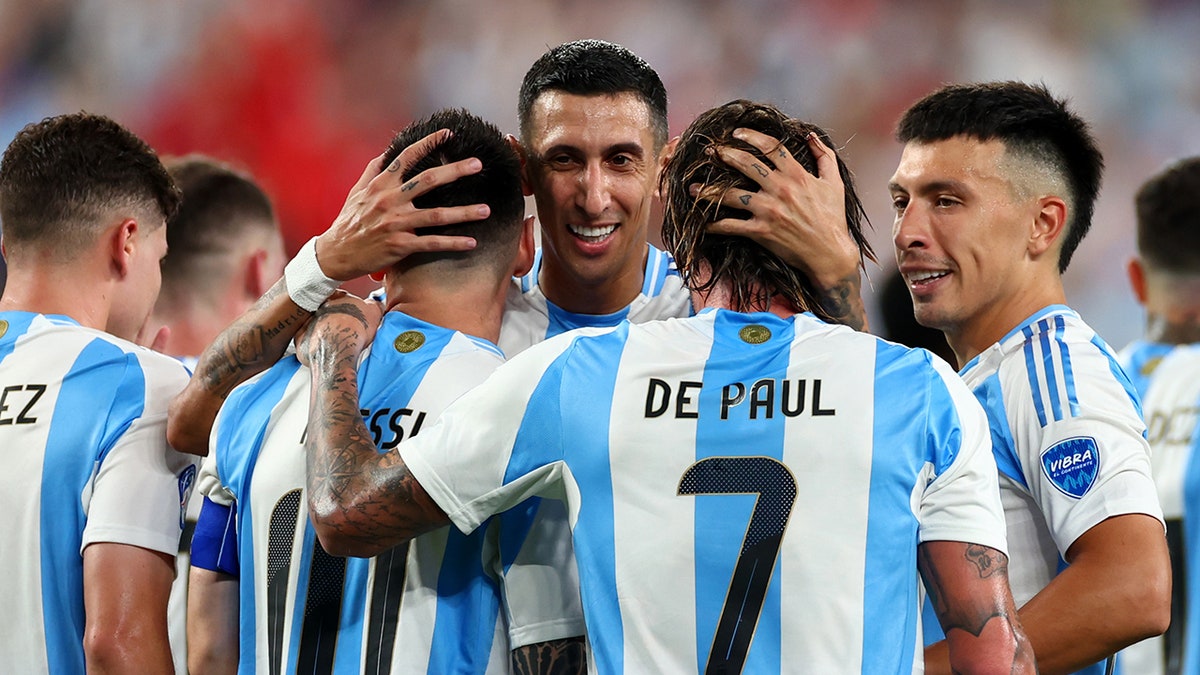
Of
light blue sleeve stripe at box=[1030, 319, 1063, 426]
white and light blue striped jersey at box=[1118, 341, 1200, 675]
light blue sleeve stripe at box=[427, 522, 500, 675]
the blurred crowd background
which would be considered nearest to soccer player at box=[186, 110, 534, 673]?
light blue sleeve stripe at box=[427, 522, 500, 675]

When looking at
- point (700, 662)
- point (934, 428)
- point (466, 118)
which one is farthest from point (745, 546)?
point (466, 118)

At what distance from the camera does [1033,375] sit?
9.12ft

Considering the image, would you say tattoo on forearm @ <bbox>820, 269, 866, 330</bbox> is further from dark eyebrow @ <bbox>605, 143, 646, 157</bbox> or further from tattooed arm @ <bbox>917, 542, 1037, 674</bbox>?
dark eyebrow @ <bbox>605, 143, 646, 157</bbox>

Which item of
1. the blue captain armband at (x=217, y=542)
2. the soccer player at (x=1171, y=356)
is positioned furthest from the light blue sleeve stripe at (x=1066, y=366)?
the soccer player at (x=1171, y=356)

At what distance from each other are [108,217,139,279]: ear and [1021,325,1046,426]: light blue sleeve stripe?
2.31 m

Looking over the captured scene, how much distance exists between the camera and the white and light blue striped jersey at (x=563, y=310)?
3.26 meters

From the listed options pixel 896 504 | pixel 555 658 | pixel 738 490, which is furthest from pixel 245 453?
pixel 896 504

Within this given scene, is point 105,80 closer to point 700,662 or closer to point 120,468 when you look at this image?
point 120,468

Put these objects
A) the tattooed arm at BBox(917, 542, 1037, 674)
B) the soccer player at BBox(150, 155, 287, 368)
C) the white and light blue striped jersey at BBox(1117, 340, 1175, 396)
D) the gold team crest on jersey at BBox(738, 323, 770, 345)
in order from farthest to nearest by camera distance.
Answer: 1. the white and light blue striped jersey at BBox(1117, 340, 1175, 396)
2. the soccer player at BBox(150, 155, 287, 368)
3. the gold team crest on jersey at BBox(738, 323, 770, 345)
4. the tattooed arm at BBox(917, 542, 1037, 674)

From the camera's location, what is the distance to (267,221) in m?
5.22

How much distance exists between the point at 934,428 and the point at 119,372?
1991mm

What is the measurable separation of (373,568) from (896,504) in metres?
1.03

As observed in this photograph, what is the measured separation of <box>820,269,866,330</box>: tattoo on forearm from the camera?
2402 mm

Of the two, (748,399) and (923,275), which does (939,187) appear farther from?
(748,399)
